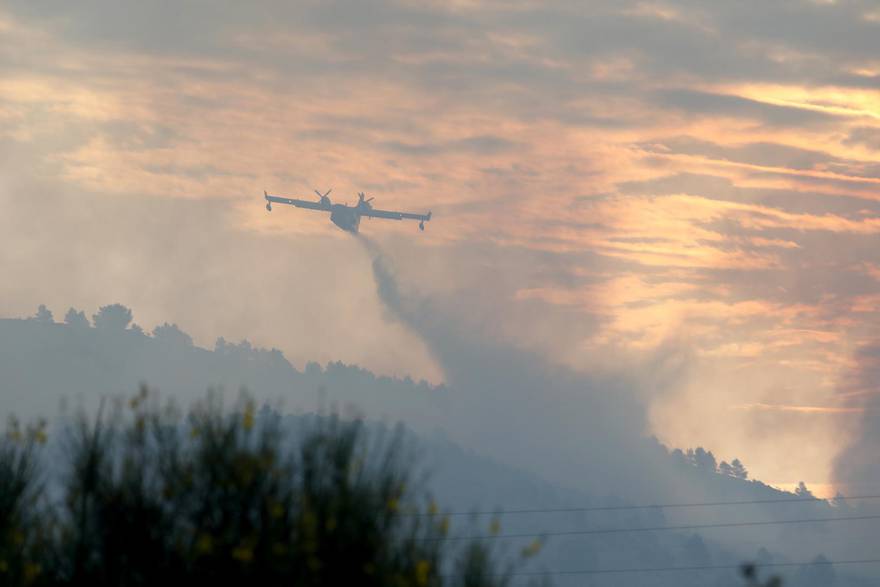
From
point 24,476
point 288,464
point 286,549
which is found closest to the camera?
point 286,549

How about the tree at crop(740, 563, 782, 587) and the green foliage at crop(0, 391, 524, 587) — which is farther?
the green foliage at crop(0, 391, 524, 587)

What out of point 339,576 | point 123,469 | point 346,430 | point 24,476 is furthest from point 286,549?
point 24,476

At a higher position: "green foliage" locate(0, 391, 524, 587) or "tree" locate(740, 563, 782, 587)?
"green foliage" locate(0, 391, 524, 587)

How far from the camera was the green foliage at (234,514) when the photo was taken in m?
26.3

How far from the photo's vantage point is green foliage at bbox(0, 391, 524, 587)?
26328mm

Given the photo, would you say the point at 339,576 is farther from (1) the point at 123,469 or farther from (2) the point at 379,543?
(1) the point at 123,469

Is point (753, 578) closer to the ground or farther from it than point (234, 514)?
closer to the ground

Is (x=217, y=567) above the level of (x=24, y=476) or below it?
below

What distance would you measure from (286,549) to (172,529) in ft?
12.7

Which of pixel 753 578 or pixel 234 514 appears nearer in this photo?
pixel 753 578

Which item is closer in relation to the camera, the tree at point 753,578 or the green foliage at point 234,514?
the tree at point 753,578

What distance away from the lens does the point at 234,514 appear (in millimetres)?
27188

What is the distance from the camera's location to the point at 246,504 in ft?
88.9

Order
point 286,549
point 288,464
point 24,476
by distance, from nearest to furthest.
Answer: point 286,549
point 288,464
point 24,476
